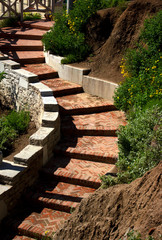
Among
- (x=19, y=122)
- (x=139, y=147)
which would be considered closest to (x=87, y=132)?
(x=19, y=122)

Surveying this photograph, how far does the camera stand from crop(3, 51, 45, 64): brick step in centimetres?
1098

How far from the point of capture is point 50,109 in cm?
740

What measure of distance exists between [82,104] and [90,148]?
1988mm

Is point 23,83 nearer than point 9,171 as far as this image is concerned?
No

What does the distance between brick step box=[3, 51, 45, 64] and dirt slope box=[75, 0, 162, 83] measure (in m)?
1.94

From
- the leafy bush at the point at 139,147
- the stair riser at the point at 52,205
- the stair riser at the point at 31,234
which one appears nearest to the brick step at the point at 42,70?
the leafy bush at the point at 139,147

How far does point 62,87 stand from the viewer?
31.1 ft

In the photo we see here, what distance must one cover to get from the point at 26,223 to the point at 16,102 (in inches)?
182

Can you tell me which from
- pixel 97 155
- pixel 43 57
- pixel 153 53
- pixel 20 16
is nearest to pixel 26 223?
pixel 97 155

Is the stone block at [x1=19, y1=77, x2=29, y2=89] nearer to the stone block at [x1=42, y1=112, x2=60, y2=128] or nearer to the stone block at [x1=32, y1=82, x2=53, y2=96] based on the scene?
the stone block at [x1=32, y1=82, x2=53, y2=96]

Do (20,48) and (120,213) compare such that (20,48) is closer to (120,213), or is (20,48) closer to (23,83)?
(23,83)

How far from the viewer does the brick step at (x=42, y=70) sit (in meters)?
10.1

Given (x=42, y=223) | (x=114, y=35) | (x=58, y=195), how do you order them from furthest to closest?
(x=114, y=35)
(x=58, y=195)
(x=42, y=223)

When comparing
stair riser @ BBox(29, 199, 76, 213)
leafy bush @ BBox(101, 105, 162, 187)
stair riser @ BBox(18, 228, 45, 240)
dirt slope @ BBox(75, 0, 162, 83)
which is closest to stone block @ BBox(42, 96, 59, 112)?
leafy bush @ BBox(101, 105, 162, 187)
